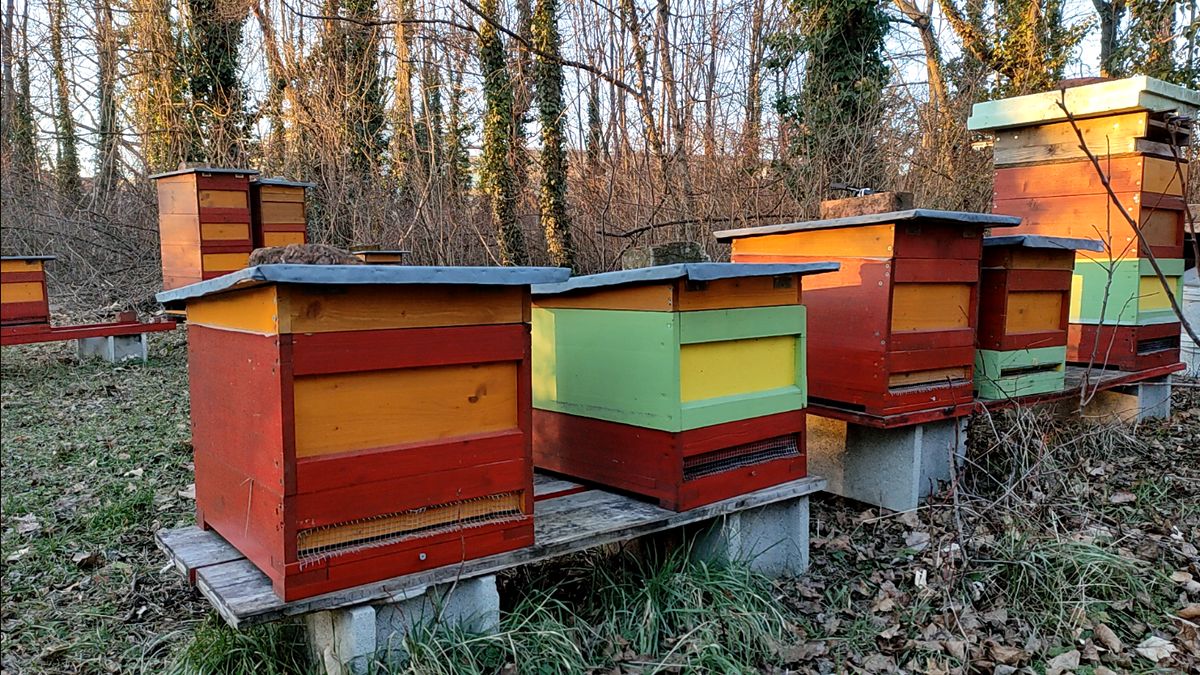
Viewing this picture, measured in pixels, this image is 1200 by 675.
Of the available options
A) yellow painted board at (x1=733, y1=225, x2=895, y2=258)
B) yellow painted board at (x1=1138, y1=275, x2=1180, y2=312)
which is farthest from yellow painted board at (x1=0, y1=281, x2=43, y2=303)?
yellow painted board at (x1=1138, y1=275, x2=1180, y2=312)

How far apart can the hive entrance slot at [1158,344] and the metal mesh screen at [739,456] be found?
160 inches

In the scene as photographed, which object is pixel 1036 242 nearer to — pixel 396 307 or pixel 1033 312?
pixel 1033 312

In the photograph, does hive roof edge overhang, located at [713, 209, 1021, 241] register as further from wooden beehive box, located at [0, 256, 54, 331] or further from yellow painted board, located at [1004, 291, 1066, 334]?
wooden beehive box, located at [0, 256, 54, 331]

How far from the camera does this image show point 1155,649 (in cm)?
316

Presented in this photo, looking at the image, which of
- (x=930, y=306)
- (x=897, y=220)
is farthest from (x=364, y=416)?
(x=930, y=306)

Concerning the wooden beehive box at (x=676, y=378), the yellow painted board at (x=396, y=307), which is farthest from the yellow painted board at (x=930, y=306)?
the yellow painted board at (x=396, y=307)

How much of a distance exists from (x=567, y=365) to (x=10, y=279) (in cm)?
703

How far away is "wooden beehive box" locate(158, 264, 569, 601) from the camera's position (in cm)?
248

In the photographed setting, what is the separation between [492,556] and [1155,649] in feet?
8.15

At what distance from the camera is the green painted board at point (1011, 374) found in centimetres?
509

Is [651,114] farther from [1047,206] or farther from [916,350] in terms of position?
[916,350]

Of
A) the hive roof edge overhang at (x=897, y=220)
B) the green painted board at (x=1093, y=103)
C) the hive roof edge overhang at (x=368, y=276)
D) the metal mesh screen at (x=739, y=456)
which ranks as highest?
the green painted board at (x=1093, y=103)

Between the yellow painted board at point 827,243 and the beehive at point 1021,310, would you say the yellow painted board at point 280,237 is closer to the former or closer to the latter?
the yellow painted board at point 827,243

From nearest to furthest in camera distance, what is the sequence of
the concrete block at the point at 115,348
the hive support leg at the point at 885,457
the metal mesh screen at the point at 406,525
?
the metal mesh screen at the point at 406,525 → the hive support leg at the point at 885,457 → the concrete block at the point at 115,348
